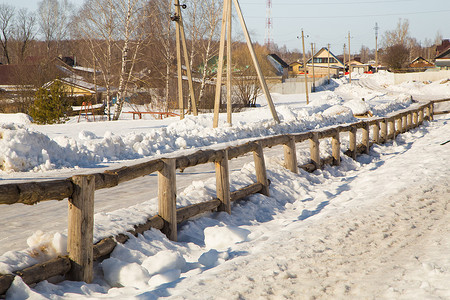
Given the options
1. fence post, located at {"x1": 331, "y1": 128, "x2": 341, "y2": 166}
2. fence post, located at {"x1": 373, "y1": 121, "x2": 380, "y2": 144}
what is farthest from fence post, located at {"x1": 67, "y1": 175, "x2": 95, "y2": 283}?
fence post, located at {"x1": 373, "y1": 121, "x2": 380, "y2": 144}

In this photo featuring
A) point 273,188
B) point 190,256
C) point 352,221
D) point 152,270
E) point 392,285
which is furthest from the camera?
point 273,188

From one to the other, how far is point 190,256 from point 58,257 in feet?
5.09

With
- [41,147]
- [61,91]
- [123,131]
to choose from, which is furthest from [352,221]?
[61,91]

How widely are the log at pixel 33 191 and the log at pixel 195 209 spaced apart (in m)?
2.07

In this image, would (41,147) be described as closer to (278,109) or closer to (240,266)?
(240,266)

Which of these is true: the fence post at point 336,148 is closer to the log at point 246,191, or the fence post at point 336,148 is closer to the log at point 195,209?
the log at point 246,191

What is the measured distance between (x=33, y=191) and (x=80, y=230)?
0.53 meters

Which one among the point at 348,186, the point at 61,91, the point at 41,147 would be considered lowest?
the point at 348,186

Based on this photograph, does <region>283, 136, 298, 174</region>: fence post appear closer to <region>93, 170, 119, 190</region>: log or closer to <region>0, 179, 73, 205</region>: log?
<region>93, 170, 119, 190</region>: log

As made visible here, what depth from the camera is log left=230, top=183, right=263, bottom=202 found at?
7.13 meters

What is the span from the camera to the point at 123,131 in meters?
21.5

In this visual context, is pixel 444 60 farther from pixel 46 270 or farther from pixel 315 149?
pixel 46 270

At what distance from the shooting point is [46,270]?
3811mm

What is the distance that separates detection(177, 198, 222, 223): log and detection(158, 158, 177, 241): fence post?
252mm
